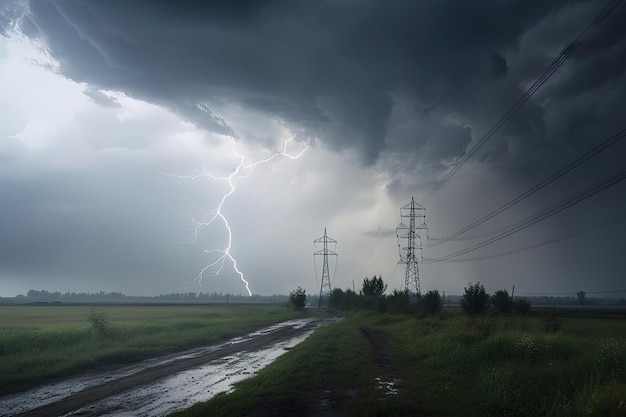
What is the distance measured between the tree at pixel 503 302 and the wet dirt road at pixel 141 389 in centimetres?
5401

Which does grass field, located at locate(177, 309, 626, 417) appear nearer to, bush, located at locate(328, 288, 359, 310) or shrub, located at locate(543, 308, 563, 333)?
shrub, located at locate(543, 308, 563, 333)

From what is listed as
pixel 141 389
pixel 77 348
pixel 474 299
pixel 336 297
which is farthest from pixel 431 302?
pixel 336 297

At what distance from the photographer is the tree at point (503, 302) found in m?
67.6

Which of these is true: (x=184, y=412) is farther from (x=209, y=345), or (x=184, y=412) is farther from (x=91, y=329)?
(x=91, y=329)

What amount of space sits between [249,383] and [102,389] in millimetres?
5983

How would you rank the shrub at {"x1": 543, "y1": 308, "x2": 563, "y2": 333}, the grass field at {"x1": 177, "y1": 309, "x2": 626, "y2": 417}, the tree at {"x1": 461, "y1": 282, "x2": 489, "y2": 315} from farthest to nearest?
the tree at {"x1": 461, "y1": 282, "x2": 489, "y2": 315}
the shrub at {"x1": 543, "y1": 308, "x2": 563, "y2": 333}
the grass field at {"x1": 177, "y1": 309, "x2": 626, "y2": 417}

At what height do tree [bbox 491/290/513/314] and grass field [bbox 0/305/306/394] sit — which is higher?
tree [bbox 491/290/513/314]

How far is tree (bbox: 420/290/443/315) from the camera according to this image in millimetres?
58878

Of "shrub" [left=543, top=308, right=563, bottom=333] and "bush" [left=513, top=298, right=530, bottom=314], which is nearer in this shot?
"shrub" [left=543, top=308, right=563, bottom=333]

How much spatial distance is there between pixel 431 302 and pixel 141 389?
4992 centimetres

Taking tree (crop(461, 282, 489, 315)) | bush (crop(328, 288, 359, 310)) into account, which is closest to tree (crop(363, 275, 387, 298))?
bush (crop(328, 288, 359, 310))

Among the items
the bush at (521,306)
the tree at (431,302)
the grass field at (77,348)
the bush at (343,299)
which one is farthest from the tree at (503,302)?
the grass field at (77,348)

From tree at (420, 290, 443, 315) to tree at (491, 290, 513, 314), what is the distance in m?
13.3

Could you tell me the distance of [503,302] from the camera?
68.0 m
